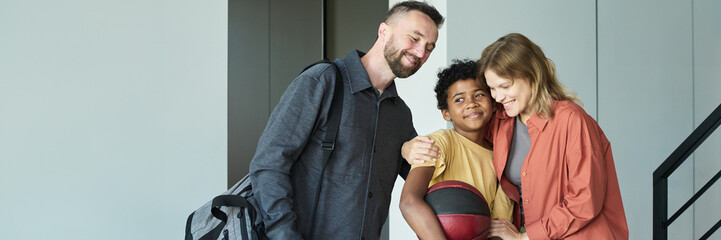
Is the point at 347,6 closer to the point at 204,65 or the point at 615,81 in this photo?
the point at 204,65

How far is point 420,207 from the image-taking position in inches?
71.5

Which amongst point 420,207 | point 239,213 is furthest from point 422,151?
point 239,213

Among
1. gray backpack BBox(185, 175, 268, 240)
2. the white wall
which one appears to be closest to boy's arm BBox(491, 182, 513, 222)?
gray backpack BBox(185, 175, 268, 240)

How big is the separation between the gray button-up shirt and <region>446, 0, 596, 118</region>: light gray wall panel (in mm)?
1472

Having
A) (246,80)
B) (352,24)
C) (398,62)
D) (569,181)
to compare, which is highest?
(352,24)

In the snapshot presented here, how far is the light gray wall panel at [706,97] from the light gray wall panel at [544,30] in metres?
0.97

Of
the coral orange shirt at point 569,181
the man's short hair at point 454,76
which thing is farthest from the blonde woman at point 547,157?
the man's short hair at point 454,76

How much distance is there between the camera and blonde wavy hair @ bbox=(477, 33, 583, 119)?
5.98 feet

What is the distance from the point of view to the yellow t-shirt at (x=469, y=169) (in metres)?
1.93

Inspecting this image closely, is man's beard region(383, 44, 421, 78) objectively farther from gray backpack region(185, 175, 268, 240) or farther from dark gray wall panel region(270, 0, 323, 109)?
dark gray wall panel region(270, 0, 323, 109)

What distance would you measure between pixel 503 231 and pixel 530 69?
553 millimetres

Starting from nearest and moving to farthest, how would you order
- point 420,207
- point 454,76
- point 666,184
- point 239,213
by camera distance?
1. point 239,213
2. point 420,207
3. point 454,76
4. point 666,184

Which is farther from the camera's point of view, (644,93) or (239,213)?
(644,93)

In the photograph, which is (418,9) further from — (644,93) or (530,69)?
(644,93)
